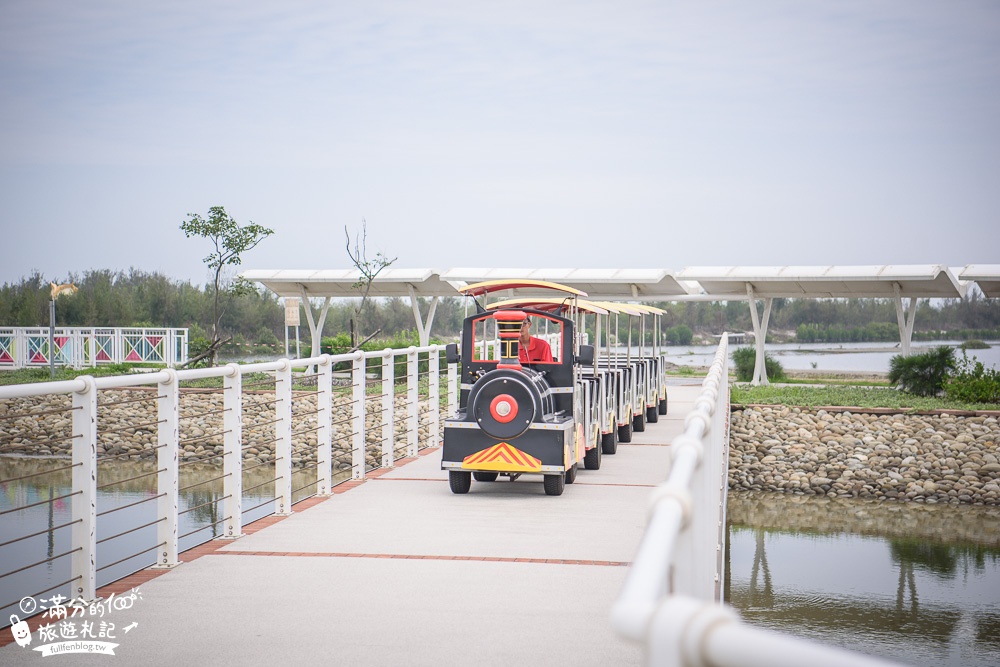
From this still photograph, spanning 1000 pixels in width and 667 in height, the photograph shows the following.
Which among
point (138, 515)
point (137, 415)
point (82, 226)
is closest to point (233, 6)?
point (82, 226)

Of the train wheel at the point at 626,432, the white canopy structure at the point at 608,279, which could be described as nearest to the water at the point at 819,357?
the white canopy structure at the point at 608,279

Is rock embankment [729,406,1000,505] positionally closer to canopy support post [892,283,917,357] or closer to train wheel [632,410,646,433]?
train wheel [632,410,646,433]

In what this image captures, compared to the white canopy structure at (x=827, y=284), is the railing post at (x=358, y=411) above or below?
below

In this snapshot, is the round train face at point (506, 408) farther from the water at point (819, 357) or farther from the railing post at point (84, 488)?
the water at point (819, 357)

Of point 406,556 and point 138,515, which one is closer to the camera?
point 406,556

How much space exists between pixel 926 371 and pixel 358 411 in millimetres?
17322

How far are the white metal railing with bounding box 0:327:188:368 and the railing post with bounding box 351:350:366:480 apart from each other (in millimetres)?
→ 21551

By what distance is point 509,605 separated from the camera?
5.52 metres

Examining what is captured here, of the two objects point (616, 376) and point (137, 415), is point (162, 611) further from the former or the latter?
point (137, 415)

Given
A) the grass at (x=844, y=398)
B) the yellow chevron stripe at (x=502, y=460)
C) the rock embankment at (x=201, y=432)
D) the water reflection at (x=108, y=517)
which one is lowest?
the water reflection at (x=108, y=517)

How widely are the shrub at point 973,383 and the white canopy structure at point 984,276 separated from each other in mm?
1960

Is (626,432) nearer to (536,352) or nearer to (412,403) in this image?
(412,403)

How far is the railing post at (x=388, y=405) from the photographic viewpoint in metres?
10.7

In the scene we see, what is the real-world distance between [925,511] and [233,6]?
87.7 meters
